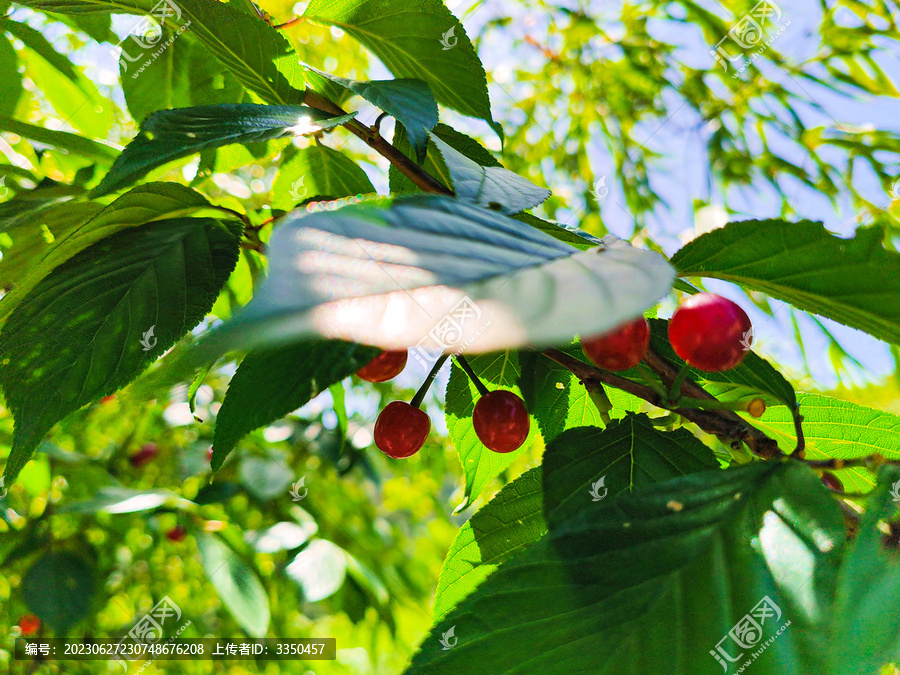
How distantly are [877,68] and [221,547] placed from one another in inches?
67.2

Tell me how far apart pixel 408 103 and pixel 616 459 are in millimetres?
203

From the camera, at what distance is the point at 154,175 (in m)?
0.48

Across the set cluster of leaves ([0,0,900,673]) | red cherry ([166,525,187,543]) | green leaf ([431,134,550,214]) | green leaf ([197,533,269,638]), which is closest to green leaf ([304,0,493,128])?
cluster of leaves ([0,0,900,673])

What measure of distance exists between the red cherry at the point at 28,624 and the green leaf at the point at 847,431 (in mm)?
1259

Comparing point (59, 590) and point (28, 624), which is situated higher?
point (59, 590)

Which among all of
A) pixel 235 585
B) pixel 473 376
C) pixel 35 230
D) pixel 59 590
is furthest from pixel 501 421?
pixel 59 590

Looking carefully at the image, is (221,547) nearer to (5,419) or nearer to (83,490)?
(83,490)

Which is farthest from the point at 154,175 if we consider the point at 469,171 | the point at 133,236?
the point at 469,171

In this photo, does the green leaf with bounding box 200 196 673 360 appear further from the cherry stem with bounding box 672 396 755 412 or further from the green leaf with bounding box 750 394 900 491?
the green leaf with bounding box 750 394 900 491

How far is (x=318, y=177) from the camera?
0.50 m

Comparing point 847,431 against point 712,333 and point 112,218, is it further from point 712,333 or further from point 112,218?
point 112,218

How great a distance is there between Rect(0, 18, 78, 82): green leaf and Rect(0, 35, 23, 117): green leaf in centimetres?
4

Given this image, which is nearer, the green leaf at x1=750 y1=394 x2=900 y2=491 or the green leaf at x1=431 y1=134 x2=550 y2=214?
the green leaf at x1=431 y1=134 x2=550 y2=214

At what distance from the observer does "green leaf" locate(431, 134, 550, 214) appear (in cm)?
27
